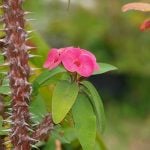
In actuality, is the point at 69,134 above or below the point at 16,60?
below

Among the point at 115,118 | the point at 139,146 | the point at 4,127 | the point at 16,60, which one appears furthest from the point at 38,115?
the point at 115,118

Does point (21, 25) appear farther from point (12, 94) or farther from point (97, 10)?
point (97, 10)

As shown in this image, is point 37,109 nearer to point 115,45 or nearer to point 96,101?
point 96,101

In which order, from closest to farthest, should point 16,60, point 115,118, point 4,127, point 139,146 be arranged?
point 16,60 → point 4,127 → point 139,146 → point 115,118

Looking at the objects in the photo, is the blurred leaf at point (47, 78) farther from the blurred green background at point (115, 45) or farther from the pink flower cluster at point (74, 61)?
the blurred green background at point (115, 45)

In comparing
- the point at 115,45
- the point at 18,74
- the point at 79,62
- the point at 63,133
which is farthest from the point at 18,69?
the point at 115,45
